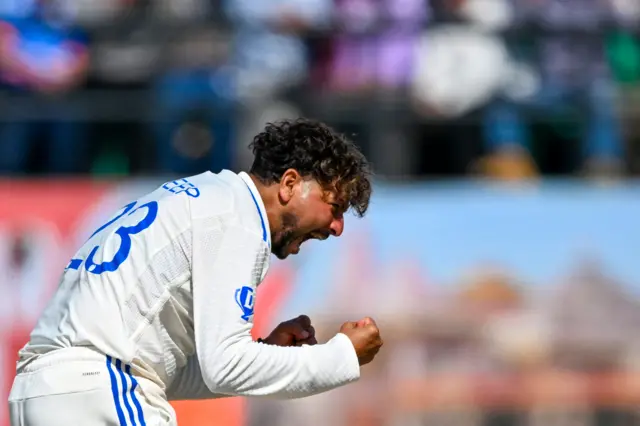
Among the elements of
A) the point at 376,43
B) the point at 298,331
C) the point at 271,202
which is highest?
the point at 376,43

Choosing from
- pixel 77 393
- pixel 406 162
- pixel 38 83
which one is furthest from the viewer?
pixel 38 83

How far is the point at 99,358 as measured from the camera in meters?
3.14

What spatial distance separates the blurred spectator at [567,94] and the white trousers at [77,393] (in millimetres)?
5275

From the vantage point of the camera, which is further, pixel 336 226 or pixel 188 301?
pixel 336 226

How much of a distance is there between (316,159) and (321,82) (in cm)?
492

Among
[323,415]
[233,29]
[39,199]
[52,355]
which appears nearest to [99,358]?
[52,355]

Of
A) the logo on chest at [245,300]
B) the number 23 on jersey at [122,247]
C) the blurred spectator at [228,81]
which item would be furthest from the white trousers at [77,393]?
the blurred spectator at [228,81]

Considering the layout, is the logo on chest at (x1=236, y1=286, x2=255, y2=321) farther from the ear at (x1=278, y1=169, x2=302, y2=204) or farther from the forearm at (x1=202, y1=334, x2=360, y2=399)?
the ear at (x1=278, y1=169, x2=302, y2=204)

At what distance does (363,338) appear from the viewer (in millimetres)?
3307

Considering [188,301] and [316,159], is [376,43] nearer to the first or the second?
[316,159]

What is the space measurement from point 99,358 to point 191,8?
17.7 feet

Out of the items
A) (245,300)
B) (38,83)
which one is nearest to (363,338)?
(245,300)

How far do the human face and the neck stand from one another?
18 millimetres

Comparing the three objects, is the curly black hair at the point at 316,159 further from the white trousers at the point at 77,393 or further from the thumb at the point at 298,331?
the white trousers at the point at 77,393
